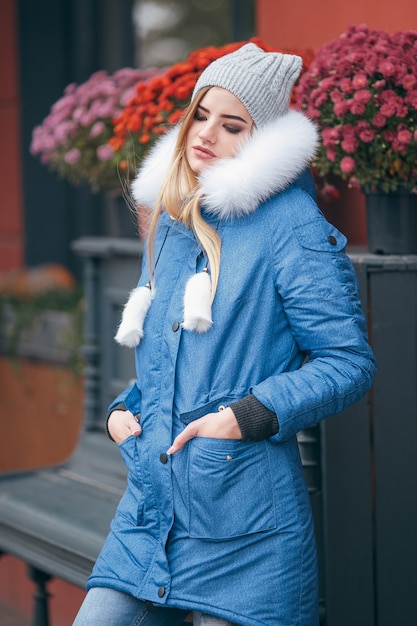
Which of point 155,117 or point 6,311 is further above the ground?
point 155,117

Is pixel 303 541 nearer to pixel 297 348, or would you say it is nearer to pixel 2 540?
pixel 297 348

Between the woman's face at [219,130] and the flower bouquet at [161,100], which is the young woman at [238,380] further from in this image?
the flower bouquet at [161,100]

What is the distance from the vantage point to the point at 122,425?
2.33 metres

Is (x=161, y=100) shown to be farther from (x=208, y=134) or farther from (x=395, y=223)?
(x=208, y=134)

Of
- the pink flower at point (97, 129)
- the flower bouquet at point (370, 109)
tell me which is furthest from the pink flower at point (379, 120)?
the pink flower at point (97, 129)

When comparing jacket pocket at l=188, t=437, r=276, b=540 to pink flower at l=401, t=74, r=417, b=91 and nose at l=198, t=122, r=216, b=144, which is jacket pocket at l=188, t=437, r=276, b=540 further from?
pink flower at l=401, t=74, r=417, b=91

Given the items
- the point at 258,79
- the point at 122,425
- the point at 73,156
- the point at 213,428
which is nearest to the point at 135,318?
the point at 122,425

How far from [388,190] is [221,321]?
→ 864mm

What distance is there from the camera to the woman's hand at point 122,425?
229cm

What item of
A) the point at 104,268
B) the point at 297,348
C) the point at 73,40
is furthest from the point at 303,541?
the point at 73,40

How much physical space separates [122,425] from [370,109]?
1.06 meters

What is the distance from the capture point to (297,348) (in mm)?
2188

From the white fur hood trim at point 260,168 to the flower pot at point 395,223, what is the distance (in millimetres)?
599

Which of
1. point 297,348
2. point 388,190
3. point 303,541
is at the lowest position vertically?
point 303,541
